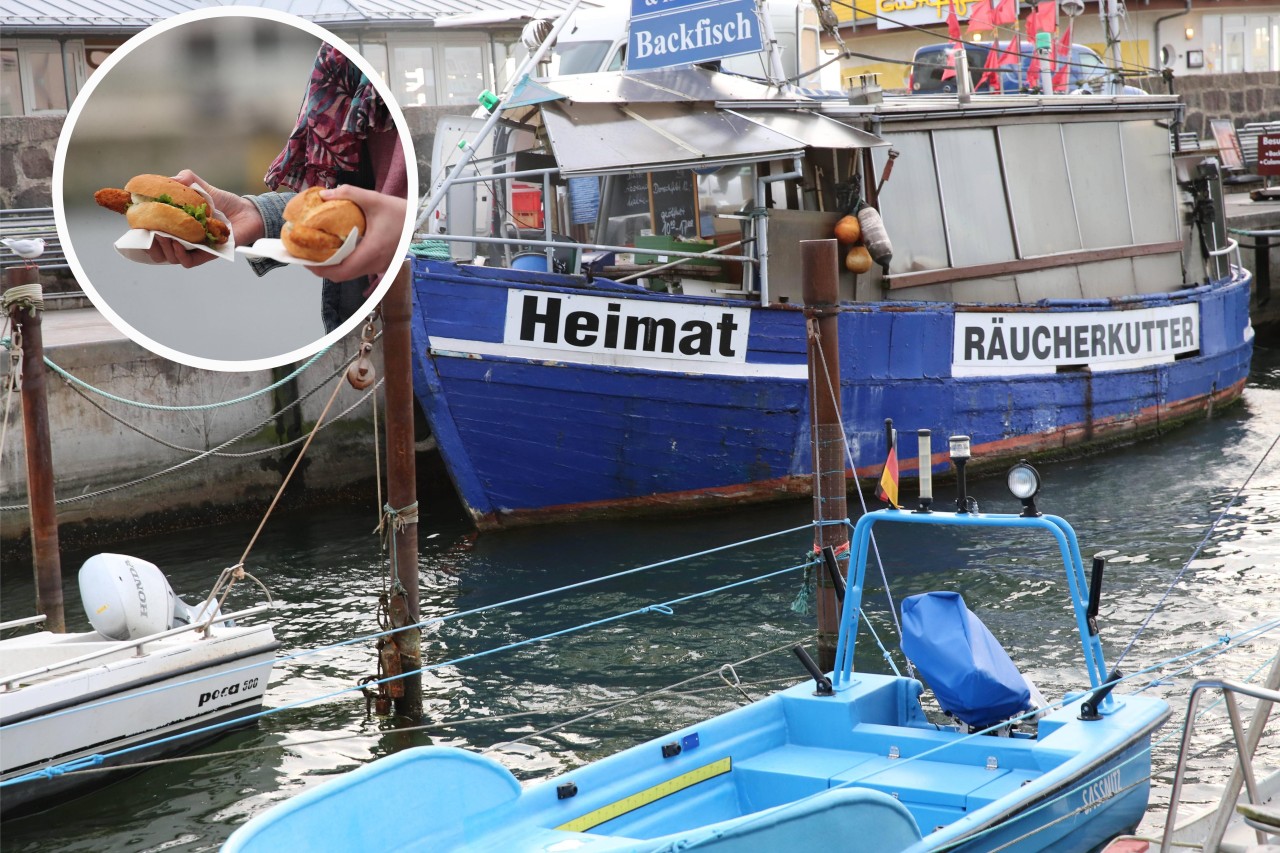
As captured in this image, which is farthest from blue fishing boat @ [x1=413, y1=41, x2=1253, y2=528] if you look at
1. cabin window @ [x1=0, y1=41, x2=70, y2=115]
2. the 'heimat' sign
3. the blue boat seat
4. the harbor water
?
cabin window @ [x1=0, y1=41, x2=70, y2=115]

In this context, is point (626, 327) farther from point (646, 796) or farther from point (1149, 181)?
point (1149, 181)

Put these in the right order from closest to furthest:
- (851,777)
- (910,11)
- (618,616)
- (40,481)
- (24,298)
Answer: (851,777) → (618,616) → (24,298) → (40,481) → (910,11)

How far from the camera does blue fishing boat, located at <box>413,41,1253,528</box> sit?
1131cm

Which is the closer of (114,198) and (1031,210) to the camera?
(114,198)

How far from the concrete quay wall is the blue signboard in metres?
3.99

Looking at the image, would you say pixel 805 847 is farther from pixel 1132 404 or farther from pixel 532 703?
pixel 1132 404

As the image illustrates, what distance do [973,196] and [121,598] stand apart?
9.26 meters

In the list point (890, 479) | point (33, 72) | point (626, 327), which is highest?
point (33, 72)

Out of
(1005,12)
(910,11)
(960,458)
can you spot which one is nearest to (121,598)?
(960,458)

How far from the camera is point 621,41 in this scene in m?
13.5

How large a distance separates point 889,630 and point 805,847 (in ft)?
16.6

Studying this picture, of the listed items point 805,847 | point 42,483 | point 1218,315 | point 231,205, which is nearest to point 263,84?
point 231,205

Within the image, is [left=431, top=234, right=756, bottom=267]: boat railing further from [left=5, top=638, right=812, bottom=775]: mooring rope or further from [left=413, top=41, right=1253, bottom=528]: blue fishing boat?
[left=5, top=638, right=812, bottom=775]: mooring rope

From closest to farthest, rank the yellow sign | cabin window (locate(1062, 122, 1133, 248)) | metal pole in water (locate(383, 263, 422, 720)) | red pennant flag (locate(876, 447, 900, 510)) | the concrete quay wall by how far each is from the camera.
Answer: red pennant flag (locate(876, 447, 900, 510)) → metal pole in water (locate(383, 263, 422, 720)) → the concrete quay wall → cabin window (locate(1062, 122, 1133, 248)) → the yellow sign
